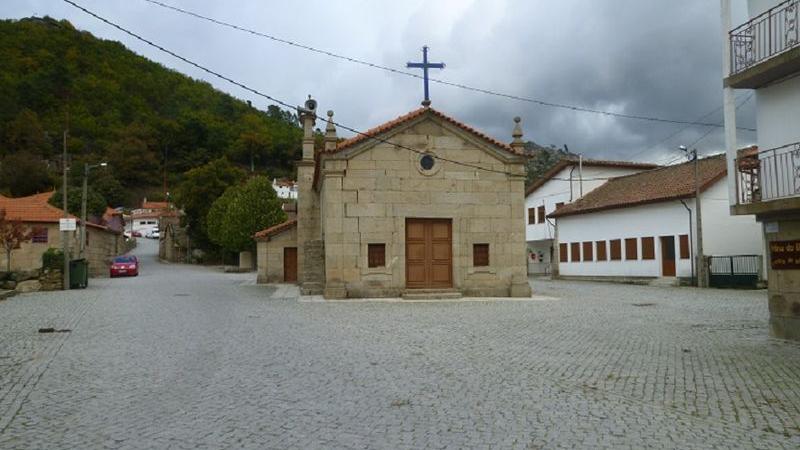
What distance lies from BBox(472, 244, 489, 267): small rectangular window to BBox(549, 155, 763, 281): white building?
12368mm

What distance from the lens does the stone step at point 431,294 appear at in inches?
834

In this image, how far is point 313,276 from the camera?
25062mm

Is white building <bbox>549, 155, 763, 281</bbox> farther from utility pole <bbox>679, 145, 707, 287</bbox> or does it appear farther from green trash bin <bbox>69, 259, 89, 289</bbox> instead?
green trash bin <bbox>69, 259, 89, 289</bbox>

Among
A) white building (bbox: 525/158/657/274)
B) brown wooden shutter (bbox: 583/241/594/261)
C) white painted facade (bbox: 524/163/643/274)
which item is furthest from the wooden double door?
white painted facade (bbox: 524/163/643/274)

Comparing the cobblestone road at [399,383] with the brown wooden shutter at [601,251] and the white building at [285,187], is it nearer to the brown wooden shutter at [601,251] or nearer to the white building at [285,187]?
the brown wooden shutter at [601,251]

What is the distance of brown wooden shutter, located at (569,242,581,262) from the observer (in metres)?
38.1

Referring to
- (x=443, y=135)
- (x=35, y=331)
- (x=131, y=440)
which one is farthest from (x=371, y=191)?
(x=131, y=440)

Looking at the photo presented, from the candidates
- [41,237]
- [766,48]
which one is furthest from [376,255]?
[41,237]

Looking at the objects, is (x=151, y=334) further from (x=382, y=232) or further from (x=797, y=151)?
(x=797, y=151)

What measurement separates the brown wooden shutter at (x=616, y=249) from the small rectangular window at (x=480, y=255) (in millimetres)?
14612

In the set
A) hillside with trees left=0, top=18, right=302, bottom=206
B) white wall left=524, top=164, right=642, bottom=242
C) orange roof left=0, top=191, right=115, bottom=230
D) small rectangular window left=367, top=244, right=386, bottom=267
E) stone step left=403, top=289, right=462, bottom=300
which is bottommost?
stone step left=403, top=289, right=462, bottom=300

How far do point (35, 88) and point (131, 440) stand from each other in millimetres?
83345

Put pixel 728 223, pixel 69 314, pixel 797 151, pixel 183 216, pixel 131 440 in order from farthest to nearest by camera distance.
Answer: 1. pixel 183 216
2. pixel 728 223
3. pixel 69 314
4. pixel 797 151
5. pixel 131 440

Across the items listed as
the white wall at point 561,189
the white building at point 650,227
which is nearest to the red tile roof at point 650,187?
the white building at point 650,227
